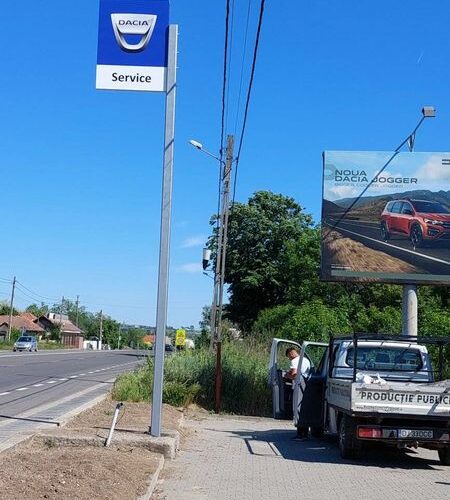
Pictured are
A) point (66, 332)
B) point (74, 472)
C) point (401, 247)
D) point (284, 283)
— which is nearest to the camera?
point (74, 472)

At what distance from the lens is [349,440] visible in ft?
35.5

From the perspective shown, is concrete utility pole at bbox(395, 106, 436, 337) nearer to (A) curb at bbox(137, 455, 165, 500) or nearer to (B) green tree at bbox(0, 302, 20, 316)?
(A) curb at bbox(137, 455, 165, 500)

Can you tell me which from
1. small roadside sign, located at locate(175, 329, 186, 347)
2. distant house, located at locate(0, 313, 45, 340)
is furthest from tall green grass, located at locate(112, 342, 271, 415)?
distant house, located at locate(0, 313, 45, 340)

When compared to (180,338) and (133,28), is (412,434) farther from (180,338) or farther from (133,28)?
(180,338)

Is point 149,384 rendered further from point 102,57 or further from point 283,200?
point 283,200

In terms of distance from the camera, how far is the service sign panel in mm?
11000

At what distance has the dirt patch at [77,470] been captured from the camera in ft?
22.4

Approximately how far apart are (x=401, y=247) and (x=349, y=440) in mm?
10276

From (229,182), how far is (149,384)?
11.7 meters

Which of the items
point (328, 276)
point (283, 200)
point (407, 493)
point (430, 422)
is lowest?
point (407, 493)

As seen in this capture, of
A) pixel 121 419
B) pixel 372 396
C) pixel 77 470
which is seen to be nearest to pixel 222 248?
pixel 121 419

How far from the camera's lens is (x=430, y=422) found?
34.8 feet

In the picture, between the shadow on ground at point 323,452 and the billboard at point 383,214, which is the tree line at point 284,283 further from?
the shadow on ground at point 323,452

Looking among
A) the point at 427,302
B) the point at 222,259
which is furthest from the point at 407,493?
the point at 427,302
